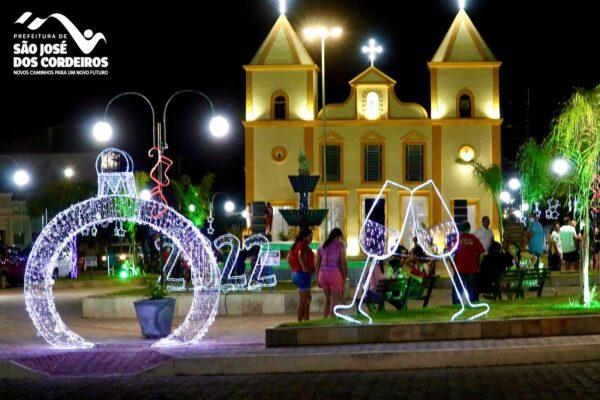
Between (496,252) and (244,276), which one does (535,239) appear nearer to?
(244,276)

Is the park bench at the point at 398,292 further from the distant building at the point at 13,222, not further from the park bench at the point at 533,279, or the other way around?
the distant building at the point at 13,222

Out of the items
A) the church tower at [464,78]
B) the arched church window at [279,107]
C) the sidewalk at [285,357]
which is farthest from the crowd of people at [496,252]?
the arched church window at [279,107]

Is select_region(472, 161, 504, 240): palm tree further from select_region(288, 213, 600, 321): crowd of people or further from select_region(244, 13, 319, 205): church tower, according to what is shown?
select_region(288, 213, 600, 321): crowd of people

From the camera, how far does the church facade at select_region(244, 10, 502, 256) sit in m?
52.9

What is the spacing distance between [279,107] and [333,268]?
35232 mm

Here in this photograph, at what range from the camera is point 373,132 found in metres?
53.4

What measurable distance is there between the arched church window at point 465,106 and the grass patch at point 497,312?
3377cm

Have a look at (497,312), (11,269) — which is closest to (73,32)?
(11,269)

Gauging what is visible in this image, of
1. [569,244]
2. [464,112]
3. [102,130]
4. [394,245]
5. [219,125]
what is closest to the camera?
[394,245]

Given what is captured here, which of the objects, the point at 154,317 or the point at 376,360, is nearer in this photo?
the point at 376,360

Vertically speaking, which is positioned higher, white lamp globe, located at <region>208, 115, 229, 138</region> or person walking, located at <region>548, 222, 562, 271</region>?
white lamp globe, located at <region>208, 115, 229, 138</region>

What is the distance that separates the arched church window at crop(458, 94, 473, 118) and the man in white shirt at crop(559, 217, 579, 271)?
20412mm

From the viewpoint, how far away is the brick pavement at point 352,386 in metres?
12.5

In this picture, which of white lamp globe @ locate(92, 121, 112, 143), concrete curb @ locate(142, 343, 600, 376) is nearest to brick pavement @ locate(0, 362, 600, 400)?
concrete curb @ locate(142, 343, 600, 376)
